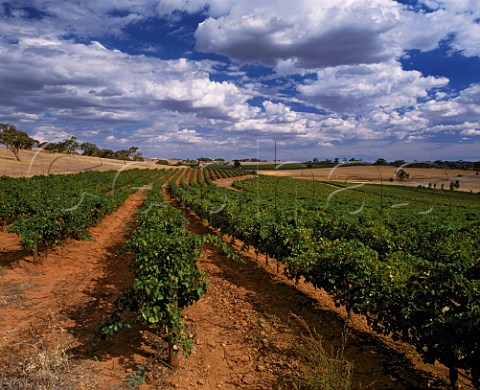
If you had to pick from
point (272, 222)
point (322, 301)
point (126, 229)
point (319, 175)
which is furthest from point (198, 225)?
point (319, 175)

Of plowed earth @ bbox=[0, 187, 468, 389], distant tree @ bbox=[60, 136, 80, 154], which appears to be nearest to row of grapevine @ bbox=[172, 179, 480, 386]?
plowed earth @ bbox=[0, 187, 468, 389]

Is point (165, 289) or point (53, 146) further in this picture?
point (53, 146)

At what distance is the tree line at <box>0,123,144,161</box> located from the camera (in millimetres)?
71019

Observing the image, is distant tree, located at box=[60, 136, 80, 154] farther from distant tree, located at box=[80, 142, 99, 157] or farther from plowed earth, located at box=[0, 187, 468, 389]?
plowed earth, located at box=[0, 187, 468, 389]

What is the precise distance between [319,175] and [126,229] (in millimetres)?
79079

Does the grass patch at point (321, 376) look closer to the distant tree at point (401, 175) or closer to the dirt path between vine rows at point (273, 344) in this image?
the dirt path between vine rows at point (273, 344)

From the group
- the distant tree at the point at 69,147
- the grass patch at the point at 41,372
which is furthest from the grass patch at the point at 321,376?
the distant tree at the point at 69,147

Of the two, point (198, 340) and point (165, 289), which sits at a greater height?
point (165, 289)

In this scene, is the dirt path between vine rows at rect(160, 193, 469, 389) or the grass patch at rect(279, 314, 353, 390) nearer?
the grass patch at rect(279, 314, 353, 390)

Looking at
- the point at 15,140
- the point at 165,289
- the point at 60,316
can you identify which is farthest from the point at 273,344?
the point at 15,140

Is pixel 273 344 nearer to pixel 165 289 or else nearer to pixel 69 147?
pixel 165 289

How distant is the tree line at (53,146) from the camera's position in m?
71.0

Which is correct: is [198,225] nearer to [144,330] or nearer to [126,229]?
[126,229]

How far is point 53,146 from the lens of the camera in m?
106
